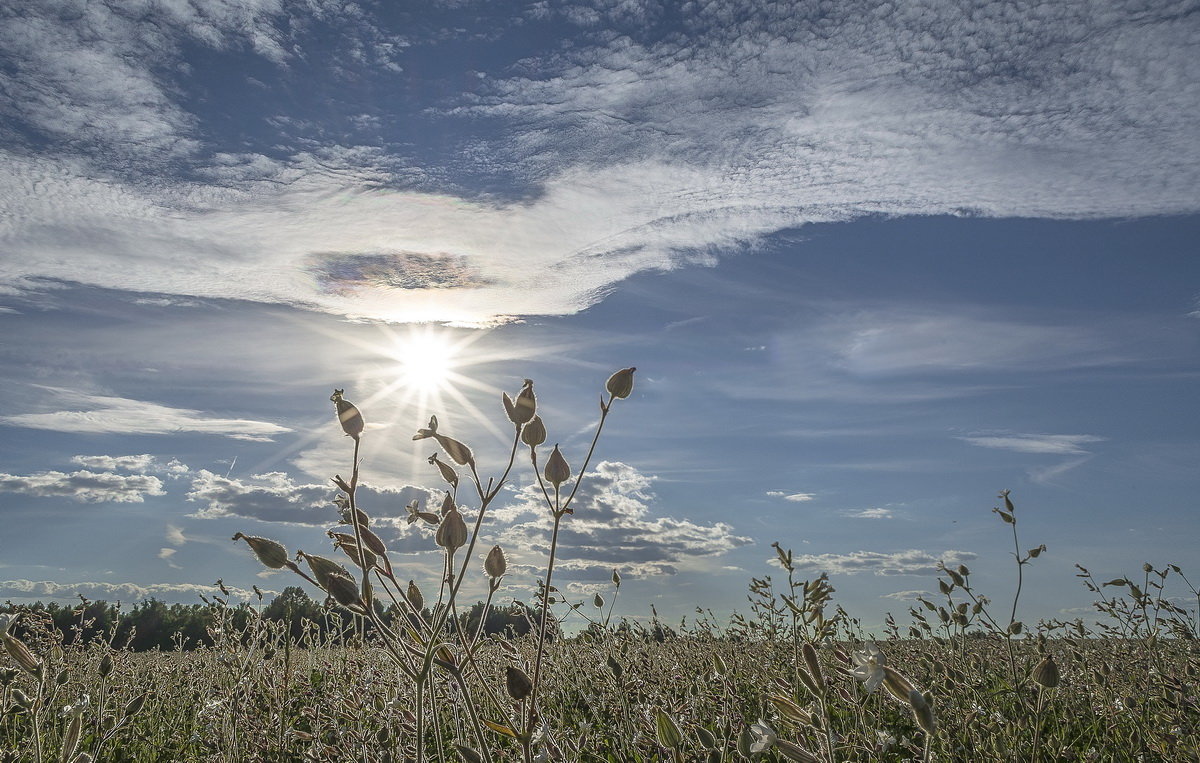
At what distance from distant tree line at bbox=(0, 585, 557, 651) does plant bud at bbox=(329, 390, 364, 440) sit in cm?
44

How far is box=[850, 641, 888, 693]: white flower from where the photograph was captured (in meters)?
1.71

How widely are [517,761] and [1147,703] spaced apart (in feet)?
17.4

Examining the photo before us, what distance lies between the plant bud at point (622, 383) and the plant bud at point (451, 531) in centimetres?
53

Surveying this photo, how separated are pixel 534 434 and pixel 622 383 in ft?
0.91

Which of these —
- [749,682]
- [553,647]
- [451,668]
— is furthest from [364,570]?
[553,647]

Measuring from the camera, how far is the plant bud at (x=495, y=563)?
210cm

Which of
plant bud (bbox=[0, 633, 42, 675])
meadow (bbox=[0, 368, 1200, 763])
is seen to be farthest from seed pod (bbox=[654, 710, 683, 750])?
plant bud (bbox=[0, 633, 42, 675])

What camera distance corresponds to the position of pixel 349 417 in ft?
5.97

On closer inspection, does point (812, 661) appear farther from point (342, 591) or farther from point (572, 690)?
point (572, 690)

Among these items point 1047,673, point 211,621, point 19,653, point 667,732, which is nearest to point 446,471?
point 667,732

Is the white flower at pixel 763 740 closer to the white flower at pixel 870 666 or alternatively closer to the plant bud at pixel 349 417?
the white flower at pixel 870 666

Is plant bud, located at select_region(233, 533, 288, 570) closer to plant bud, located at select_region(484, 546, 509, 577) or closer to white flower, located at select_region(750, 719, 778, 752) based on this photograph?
plant bud, located at select_region(484, 546, 509, 577)

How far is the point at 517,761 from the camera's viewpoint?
9.87ft

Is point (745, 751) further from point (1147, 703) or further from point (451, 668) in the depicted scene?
point (1147, 703)
